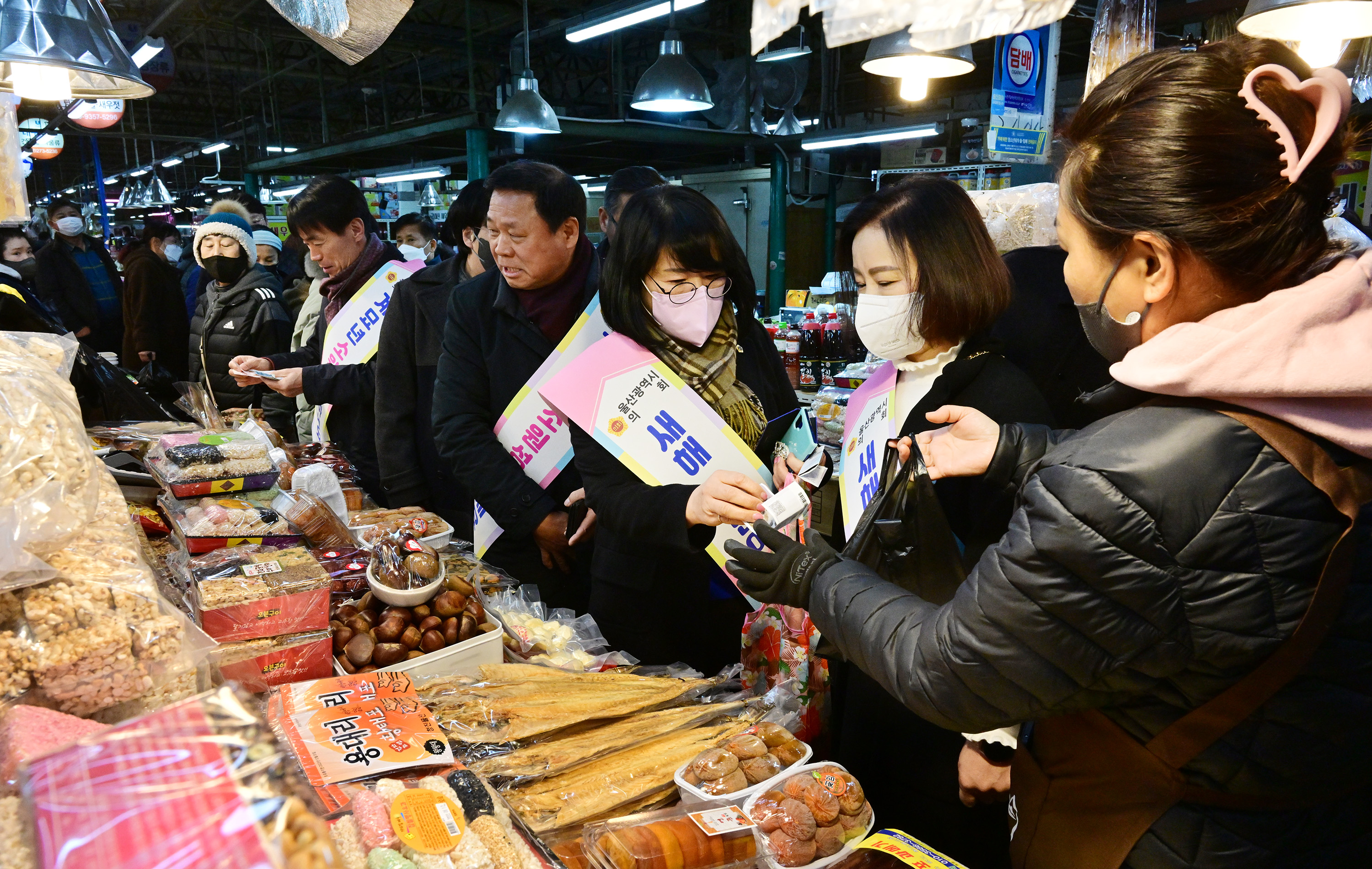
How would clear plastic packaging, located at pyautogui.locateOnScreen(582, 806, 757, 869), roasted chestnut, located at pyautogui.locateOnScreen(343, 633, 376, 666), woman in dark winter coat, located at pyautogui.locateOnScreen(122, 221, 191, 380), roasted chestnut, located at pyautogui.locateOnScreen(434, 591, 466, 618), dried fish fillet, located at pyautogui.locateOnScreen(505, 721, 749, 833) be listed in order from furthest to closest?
1. woman in dark winter coat, located at pyautogui.locateOnScreen(122, 221, 191, 380)
2. roasted chestnut, located at pyautogui.locateOnScreen(434, 591, 466, 618)
3. roasted chestnut, located at pyautogui.locateOnScreen(343, 633, 376, 666)
4. dried fish fillet, located at pyautogui.locateOnScreen(505, 721, 749, 833)
5. clear plastic packaging, located at pyautogui.locateOnScreen(582, 806, 757, 869)

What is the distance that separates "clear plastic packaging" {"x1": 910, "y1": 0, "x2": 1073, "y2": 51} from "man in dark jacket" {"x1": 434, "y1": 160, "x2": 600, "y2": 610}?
1654 mm

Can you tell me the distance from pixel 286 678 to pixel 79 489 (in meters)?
0.63

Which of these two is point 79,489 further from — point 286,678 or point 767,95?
point 767,95

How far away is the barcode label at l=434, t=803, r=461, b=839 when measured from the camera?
3.39 feet

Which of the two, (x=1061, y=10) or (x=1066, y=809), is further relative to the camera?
(x=1061, y=10)

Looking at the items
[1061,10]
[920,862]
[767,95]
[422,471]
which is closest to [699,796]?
[920,862]

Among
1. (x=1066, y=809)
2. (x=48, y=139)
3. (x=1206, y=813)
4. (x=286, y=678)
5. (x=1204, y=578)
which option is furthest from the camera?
(x=48, y=139)

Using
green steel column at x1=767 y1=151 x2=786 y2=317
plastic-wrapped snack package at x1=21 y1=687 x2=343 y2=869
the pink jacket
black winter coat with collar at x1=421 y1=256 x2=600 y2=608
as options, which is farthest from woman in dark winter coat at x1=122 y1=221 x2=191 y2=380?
green steel column at x1=767 y1=151 x2=786 y2=317

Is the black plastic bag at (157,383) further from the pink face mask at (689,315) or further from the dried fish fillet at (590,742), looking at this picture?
the dried fish fillet at (590,742)

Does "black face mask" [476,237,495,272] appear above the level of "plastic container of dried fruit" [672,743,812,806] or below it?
above

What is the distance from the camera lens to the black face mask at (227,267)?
14.9ft

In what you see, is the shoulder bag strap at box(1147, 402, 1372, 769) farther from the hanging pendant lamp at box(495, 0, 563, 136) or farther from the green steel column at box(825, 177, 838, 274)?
the green steel column at box(825, 177, 838, 274)

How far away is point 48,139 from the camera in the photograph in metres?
14.9

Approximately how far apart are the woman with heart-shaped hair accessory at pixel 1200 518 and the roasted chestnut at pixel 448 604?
1098 mm
